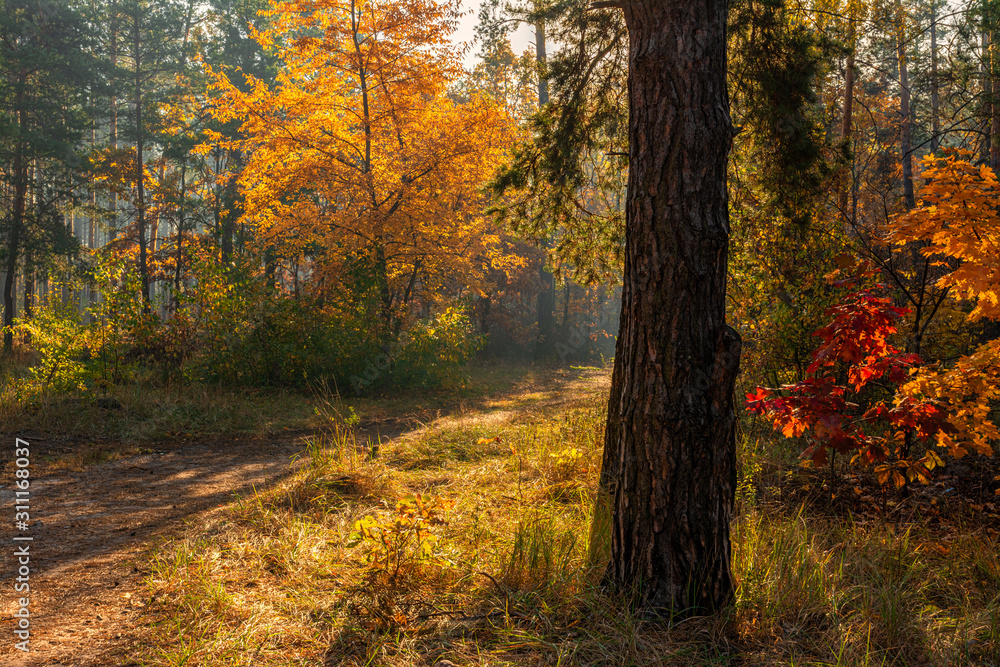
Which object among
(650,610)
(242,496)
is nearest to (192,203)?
(242,496)

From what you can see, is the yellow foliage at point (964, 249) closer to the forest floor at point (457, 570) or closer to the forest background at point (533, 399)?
the forest background at point (533, 399)

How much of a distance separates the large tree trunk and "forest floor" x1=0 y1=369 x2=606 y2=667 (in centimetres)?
219

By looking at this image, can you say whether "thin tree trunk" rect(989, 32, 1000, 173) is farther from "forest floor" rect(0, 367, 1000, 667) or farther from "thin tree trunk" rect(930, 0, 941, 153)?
"forest floor" rect(0, 367, 1000, 667)

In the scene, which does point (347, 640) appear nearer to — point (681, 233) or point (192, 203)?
point (681, 233)

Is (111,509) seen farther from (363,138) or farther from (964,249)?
(363,138)

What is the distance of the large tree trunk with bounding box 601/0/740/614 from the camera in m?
2.53

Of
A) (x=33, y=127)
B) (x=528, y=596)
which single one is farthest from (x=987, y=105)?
(x=33, y=127)

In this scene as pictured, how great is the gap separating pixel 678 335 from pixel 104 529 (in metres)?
4.04

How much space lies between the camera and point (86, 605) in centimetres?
278

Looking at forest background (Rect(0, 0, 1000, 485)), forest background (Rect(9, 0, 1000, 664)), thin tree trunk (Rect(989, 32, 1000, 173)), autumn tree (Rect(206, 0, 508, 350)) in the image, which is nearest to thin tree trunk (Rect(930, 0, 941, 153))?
forest background (Rect(0, 0, 1000, 485))

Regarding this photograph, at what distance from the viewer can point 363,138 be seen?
1123 centimetres

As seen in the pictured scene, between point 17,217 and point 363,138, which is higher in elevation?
point 363,138

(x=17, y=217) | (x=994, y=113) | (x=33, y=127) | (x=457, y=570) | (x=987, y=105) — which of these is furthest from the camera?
(x=33, y=127)

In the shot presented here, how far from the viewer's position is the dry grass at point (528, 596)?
2.31 m
